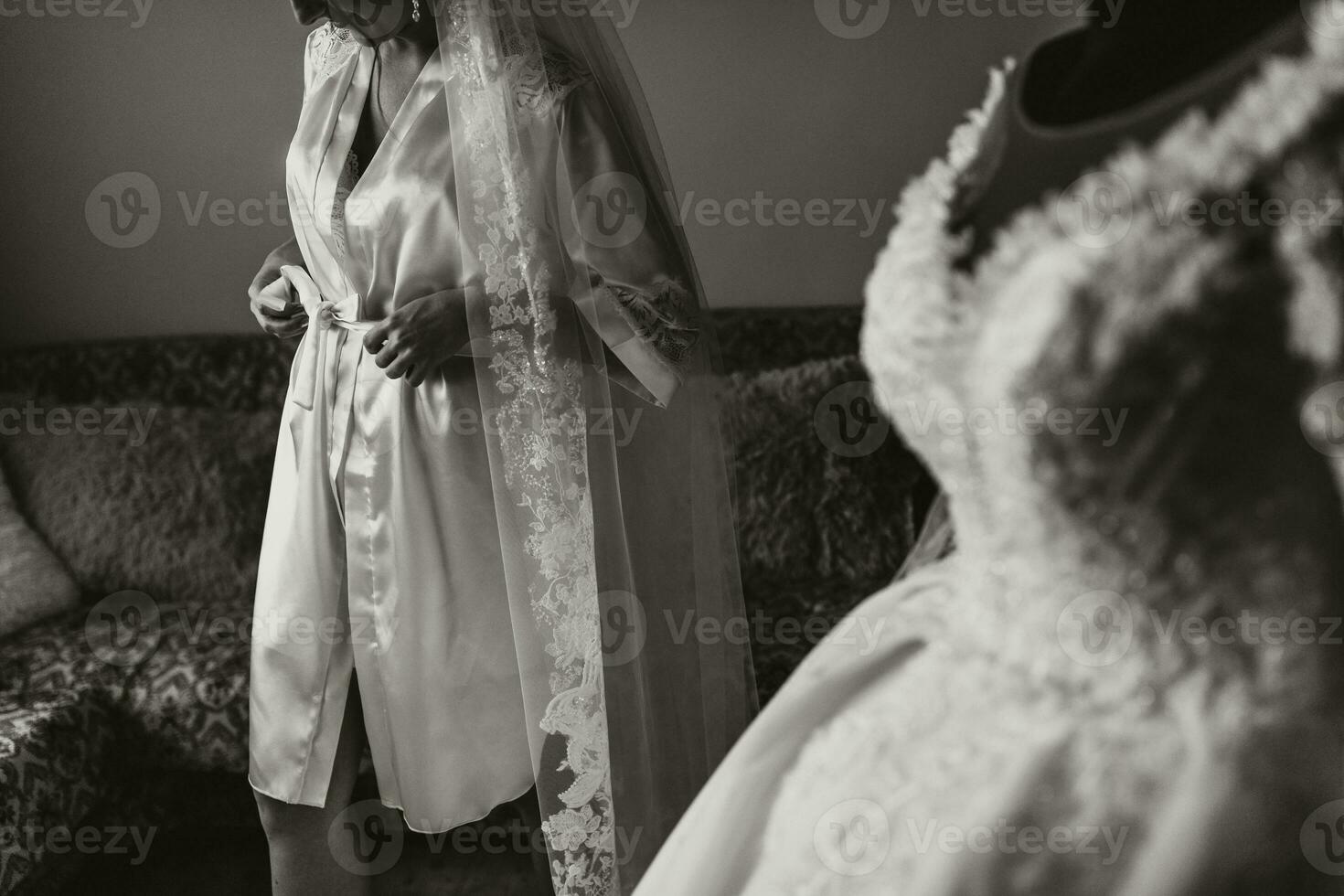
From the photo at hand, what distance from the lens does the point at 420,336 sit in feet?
4.25

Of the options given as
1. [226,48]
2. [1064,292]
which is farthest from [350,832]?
[226,48]

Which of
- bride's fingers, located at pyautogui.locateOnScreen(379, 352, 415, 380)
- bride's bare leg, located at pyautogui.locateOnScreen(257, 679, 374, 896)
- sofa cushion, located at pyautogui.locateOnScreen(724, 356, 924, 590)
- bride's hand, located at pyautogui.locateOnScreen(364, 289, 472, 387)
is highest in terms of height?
bride's hand, located at pyautogui.locateOnScreen(364, 289, 472, 387)

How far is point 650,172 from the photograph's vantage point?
1.43 meters

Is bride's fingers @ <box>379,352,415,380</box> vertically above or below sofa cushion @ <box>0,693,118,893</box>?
above

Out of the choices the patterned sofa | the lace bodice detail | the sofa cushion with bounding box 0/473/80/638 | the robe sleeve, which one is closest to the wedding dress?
the lace bodice detail

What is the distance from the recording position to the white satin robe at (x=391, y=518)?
4.48 ft

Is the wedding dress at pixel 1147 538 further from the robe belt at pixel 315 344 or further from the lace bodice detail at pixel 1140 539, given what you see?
the robe belt at pixel 315 344

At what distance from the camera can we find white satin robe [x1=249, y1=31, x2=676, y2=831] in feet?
4.48

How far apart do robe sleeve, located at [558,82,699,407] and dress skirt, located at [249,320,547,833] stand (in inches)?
7.8

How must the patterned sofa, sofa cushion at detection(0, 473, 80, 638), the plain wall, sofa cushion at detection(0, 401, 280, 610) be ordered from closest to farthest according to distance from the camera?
the patterned sofa < sofa cushion at detection(0, 473, 80, 638) < sofa cushion at detection(0, 401, 280, 610) < the plain wall

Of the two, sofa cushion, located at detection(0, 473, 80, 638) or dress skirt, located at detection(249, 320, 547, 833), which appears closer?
dress skirt, located at detection(249, 320, 547, 833)

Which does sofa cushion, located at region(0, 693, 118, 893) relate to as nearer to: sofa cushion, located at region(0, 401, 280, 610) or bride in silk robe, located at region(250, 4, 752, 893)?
sofa cushion, located at region(0, 401, 280, 610)

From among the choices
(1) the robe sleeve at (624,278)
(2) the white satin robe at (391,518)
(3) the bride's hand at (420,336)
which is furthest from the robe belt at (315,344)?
(1) the robe sleeve at (624,278)

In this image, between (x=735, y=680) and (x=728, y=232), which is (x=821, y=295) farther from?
(x=735, y=680)
